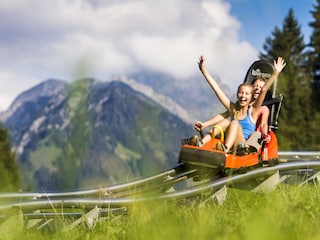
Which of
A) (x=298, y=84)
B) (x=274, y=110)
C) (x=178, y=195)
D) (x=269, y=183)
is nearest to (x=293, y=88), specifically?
(x=298, y=84)

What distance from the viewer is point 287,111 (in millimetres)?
50219

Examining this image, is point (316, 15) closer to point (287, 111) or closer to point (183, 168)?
point (287, 111)

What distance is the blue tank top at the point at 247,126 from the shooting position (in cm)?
788

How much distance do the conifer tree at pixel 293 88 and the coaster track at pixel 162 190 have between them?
3541 centimetres

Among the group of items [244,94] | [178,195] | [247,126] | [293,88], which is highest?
[293,88]

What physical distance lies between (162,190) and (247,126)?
2985 millimetres

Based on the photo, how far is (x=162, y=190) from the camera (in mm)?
5164

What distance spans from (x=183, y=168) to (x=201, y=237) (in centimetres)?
557

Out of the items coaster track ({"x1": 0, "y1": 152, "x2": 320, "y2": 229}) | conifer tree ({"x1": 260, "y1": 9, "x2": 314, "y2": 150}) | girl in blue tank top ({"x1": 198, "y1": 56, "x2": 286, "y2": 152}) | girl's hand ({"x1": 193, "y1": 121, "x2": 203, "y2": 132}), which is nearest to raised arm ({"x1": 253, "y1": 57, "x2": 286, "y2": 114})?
girl in blue tank top ({"x1": 198, "y1": 56, "x2": 286, "y2": 152})

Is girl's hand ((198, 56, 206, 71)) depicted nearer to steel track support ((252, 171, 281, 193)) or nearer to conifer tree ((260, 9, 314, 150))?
steel track support ((252, 171, 281, 193))

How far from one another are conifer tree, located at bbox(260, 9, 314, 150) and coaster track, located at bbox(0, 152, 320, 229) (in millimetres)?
35405

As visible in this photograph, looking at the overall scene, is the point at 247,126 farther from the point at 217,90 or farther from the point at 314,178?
the point at 314,178

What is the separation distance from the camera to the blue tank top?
7.88 meters

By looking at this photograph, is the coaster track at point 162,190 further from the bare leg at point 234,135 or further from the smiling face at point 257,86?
the smiling face at point 257,86
